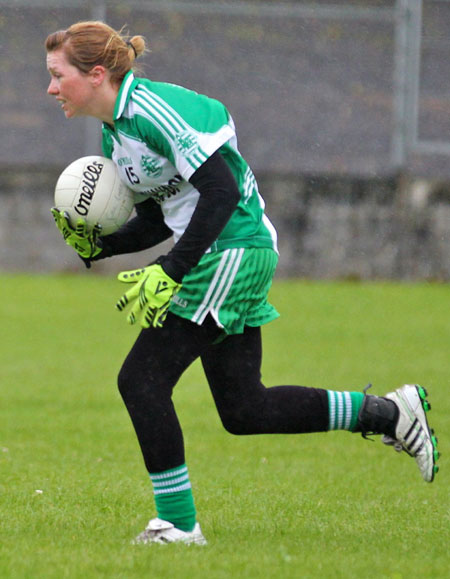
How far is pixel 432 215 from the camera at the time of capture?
15703mm

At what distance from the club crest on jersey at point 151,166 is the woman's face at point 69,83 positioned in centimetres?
29

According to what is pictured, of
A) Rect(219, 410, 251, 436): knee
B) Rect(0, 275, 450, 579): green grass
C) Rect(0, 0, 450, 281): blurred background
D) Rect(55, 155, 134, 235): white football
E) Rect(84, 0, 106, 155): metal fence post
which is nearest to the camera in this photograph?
Rect(0, 275, 450, 579): green grass

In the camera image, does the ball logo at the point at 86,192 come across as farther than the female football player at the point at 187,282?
Yes

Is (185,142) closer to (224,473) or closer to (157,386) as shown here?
(157,386)

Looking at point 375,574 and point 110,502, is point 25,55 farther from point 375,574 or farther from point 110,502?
point 375,574

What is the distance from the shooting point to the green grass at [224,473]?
3.96 meters

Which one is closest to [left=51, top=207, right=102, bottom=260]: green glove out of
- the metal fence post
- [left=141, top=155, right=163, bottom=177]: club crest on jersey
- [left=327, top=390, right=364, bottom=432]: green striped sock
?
[left=141, top=155, right=163, bottom=177]: club crest on jersey

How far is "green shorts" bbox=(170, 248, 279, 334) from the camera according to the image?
4.23 meters

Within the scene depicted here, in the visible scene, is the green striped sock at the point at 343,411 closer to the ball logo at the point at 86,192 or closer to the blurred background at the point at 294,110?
the ball logo at the point at 86,192

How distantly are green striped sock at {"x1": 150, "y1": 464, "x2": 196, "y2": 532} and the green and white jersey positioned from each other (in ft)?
2.85

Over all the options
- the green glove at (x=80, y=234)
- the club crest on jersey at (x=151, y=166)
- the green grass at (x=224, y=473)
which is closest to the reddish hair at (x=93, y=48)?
the club crest on jersey at (x=151, y=166)

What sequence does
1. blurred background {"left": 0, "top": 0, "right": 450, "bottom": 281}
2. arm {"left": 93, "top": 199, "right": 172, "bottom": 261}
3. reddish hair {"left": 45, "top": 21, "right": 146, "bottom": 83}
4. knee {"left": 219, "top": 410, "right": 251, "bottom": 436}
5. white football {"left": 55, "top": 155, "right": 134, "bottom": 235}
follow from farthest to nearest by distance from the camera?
blurred background {"left": 0, "top": 0, "right": 450, "bottom": 281}
arm {"left": 93, "top": 199, "right": 172, "bottom": 261}
white football {"left": 55, "top": 155, "right": 134, "bottom": 235}
knee {"left": 219, "top": 410, "right": 251, "bottom": 436}
reddish hair {"left": 45, "top": 21, "right": 146, "bottom": 83}

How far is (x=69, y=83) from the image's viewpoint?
4.20 meters

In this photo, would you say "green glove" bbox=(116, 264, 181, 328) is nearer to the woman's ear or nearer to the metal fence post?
the woman's ear
